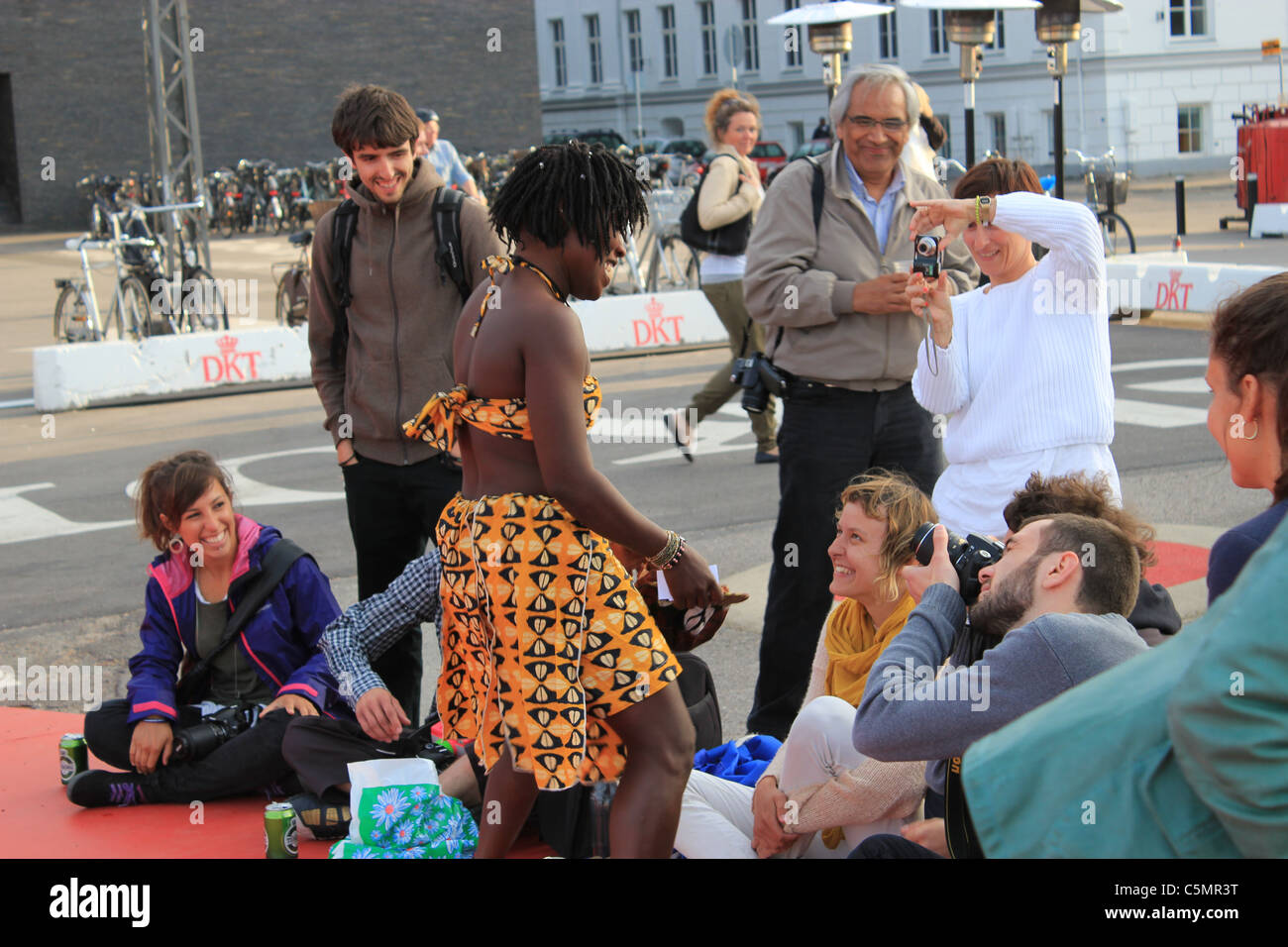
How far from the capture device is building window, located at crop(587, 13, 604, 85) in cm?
5828

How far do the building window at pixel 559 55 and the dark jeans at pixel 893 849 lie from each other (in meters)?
59.3

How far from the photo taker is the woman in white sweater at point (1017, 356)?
3.89 metres

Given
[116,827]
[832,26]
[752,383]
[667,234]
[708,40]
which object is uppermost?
[708,40]

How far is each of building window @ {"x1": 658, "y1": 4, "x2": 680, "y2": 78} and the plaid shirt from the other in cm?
Answer: 5378

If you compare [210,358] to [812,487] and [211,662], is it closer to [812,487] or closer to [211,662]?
[211,662]

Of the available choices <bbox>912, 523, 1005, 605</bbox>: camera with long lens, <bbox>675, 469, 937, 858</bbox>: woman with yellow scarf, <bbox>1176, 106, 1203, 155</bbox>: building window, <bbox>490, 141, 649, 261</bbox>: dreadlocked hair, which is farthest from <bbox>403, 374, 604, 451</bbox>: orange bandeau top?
<bbox>1176, 106, 1203, 155</bbox>: building window

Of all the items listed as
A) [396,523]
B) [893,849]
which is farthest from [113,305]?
[893,849]

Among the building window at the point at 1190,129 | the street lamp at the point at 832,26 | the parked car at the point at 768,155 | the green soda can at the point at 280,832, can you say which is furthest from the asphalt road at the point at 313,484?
the building window at the point at 1190,129

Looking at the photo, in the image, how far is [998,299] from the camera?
4074mm

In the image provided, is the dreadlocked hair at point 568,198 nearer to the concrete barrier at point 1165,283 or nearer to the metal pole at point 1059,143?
the metal pole at point 1059,143

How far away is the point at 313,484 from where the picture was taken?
9359 mm

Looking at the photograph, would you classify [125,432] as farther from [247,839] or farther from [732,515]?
[247,839]

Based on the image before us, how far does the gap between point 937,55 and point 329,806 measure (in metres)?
45.7

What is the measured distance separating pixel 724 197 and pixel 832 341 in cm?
477
